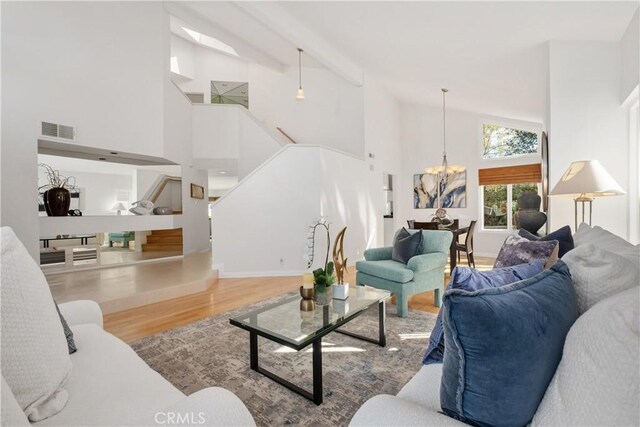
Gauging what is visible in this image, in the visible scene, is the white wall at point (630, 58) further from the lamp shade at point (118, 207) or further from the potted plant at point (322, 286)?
the lamp shade at point (118, 207)

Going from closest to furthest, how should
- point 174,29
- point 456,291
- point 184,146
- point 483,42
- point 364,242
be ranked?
point 456,291 < point 483,42 < point 184,146 < point 364,242 < point 174,29

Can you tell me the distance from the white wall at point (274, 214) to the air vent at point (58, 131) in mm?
2017

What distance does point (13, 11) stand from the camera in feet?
10.3

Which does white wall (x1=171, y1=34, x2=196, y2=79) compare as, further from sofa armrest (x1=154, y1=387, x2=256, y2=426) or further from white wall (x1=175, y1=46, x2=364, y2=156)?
sofa armrest (x1=154, y1=387, x2=256, y2=426)

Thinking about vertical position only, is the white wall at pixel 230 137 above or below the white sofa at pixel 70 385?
above

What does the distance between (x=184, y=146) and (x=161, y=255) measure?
7.90 feet

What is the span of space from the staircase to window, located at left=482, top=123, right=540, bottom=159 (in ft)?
24.3

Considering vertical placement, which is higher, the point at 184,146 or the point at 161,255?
the point at 184,146

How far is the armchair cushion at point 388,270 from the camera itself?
291cm

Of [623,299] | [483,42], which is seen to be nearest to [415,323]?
[623,299]

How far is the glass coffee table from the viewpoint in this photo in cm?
167

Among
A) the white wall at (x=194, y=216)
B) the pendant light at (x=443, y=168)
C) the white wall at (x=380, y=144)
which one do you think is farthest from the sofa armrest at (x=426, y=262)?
the white wall at (x=194, y=216)

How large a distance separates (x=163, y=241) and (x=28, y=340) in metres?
6.69

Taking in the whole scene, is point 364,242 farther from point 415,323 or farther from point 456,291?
point 456,291
